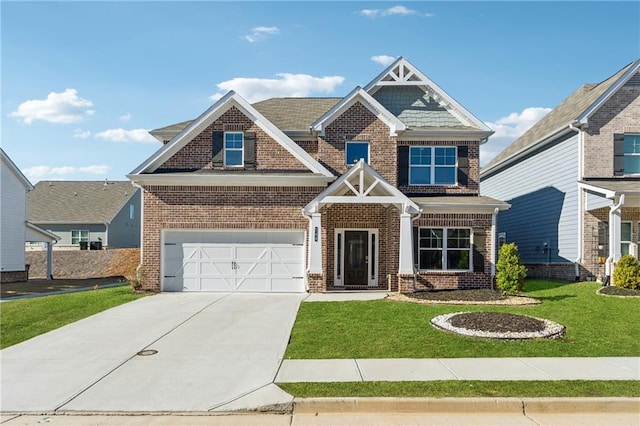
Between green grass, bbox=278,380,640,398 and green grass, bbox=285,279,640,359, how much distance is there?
1737 millimetres

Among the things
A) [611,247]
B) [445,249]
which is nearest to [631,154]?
[611,247]

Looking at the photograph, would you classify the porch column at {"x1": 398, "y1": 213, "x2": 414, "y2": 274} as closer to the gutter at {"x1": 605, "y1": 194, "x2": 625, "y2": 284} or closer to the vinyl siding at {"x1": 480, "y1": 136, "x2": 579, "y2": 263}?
the gutter at {"x1": 605, "y1": 194, "x2": 625, "y2": 284}

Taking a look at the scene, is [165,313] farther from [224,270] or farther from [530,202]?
[530,202]

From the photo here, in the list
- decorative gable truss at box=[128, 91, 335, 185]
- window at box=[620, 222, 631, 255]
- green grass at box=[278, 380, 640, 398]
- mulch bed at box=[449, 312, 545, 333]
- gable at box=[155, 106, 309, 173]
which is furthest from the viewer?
window at box=[620, 222, 631, 255]

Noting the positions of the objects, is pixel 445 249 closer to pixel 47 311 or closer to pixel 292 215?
pixel 292 215

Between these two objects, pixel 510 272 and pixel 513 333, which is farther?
pixel 510 272

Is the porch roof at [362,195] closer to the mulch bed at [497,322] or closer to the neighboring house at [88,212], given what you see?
the mulch bed at [497,322]

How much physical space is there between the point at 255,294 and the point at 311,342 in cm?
797

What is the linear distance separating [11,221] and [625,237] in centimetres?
2810

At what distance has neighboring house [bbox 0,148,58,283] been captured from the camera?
25828 millimetres

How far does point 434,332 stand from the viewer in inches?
454

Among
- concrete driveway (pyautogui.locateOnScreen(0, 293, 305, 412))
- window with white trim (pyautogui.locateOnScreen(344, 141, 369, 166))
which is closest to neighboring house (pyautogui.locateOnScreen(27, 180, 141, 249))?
window with white trim (pyautogui.locateOnScreen(344, 141, 369, 166))

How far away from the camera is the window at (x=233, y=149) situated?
1969 centimetres

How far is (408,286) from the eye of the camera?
58.5 ft
